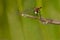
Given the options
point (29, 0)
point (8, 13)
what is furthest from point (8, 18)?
point (29, 0)

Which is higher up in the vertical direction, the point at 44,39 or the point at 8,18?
the point at 8,18

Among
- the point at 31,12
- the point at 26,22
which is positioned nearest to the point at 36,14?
the point at 31,12

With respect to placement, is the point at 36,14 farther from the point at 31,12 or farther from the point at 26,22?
the point at 26,22

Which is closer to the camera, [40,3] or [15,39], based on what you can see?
[40,3]

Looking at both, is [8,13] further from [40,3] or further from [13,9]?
[40,3]

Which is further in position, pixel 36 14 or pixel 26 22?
pixel 26 22

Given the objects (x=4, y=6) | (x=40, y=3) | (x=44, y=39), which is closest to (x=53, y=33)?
(x=44, y=39)

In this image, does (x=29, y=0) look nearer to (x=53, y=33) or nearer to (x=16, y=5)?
(x=16, y=5)
